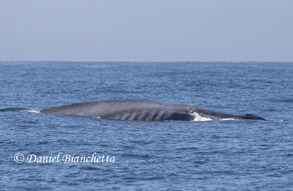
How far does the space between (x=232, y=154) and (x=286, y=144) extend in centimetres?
271

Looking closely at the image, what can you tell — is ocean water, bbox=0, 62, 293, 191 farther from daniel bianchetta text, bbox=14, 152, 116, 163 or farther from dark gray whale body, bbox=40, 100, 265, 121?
dark gray whale body, bbox=40, 100, 265, 121

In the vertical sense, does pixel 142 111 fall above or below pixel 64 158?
above

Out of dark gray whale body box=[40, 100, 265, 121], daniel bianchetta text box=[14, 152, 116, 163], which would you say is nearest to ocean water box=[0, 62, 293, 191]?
daniel bianchetta text box=[14, 152, 116, 163]

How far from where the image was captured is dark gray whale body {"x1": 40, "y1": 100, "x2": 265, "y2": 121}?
24.9 m

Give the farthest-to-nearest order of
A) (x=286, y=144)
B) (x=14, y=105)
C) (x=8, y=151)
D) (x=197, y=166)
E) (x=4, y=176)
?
1. (x=14, y=105)
2. (x=286, y=144)
3. (x=8, y=151)
4. (x=197, y=166)
5. (x=4, y=176)

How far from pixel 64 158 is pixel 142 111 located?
7375 mm

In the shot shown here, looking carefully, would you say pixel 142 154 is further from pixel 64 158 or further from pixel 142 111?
pixel 142 111

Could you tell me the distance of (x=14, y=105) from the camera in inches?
1278

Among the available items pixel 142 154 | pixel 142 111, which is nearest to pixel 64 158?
pixel 142 154

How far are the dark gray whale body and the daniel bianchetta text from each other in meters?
6.46

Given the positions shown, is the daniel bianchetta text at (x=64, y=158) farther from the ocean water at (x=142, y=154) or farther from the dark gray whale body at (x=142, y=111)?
the dark gray whale body at (x=142, y=111)

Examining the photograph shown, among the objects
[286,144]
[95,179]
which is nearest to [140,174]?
[95,179]

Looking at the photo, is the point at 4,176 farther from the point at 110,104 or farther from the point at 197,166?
the point at 110,104

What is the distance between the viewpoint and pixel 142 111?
25.0 metres
